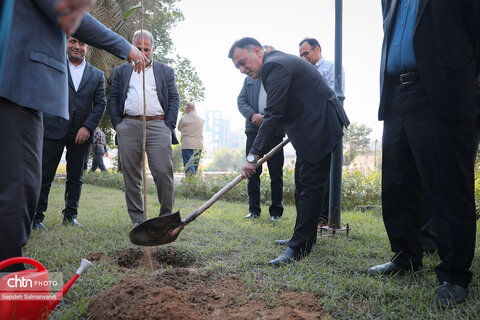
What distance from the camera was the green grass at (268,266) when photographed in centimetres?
189

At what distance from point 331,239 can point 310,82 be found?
160 cm

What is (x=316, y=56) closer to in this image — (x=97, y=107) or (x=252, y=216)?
(x=252, y=216)

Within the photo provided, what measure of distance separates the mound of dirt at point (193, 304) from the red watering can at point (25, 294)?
0.78 ft

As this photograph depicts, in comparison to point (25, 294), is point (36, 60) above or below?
above

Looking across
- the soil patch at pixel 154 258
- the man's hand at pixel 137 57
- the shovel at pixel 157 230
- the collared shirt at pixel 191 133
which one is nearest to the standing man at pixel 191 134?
the collared shirt at pixel 191 133

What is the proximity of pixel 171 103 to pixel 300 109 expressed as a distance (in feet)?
5.45

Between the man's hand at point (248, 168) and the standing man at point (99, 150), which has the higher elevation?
the man's hand at point (248, 168)

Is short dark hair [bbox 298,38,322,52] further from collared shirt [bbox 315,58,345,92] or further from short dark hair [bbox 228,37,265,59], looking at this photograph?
short dark hair [bbox 228,37,265,59]

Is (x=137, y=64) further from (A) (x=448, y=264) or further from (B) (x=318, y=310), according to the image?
(A) (x=448, y=264)

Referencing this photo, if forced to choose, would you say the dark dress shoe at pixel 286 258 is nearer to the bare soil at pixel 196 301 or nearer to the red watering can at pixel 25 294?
the bare soil at pixel 196 301

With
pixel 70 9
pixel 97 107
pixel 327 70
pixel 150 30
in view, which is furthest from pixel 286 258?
pixel 150 30

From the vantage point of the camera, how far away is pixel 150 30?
14969 millimetres

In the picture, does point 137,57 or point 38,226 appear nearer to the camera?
point 137,57

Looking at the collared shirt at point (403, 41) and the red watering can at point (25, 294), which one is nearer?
the red watering can at point (25, 294)
